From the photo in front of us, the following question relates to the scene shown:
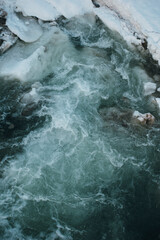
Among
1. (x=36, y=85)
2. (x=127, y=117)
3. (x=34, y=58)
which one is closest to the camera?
(x=127, y=117)

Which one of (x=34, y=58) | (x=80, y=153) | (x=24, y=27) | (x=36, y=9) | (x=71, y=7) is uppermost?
(x=36, y=9)

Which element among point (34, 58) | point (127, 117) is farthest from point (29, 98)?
point (127, 117)

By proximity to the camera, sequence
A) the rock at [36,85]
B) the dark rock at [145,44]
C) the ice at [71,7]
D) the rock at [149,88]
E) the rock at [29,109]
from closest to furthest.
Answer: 1. the rock at [29,109]
2. the rock at [36,85]
3. the rock at [149,88]
4. the dark rock at [145,44]
5. the ice at [71,7]

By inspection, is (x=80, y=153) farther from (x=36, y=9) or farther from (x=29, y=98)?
(x=36, y=9)

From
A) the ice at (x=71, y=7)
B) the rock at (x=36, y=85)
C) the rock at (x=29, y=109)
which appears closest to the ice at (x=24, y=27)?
the ice at (x=71, y=7)

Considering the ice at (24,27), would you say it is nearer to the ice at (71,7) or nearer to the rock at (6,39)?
the rock at (6,39)

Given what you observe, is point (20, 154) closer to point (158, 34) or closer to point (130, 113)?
point (130, 113)
